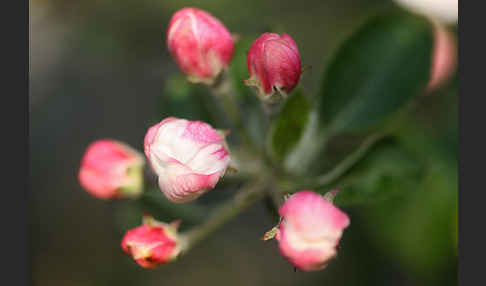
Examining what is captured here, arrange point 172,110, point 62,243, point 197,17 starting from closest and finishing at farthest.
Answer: point 197,17
point 172,110
point 62,243

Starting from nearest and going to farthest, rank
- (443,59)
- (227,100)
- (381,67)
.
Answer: (227,100) → (381,67) → (443,59)

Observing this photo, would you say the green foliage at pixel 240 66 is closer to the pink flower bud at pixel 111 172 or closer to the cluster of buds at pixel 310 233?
the pink flower bud at pixel 111 172

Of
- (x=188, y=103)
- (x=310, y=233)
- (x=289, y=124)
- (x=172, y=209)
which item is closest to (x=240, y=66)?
(x=188, y=103)

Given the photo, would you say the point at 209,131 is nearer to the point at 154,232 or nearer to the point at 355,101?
the point at 154,232

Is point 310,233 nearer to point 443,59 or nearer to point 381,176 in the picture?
point 381,176

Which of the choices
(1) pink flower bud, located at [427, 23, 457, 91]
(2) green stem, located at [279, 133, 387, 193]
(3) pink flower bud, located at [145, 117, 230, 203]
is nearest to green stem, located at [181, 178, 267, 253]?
(2) green stem, located at [279, 133, 387, 193]

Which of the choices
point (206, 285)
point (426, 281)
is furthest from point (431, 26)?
point (206, 285)

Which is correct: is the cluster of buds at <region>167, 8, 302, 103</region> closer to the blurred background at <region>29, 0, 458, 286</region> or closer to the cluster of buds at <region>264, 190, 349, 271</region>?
the cluster of buds at <region>264, 190, 349, 271</region>
